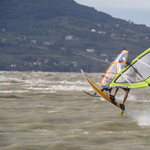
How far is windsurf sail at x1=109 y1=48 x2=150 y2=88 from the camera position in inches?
481

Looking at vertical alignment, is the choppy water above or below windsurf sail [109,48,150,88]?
below

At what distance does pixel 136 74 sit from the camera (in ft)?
40.7

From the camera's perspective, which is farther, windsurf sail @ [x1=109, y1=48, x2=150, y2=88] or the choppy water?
windsurf sail @ [x1=109, y1=48, x2=150, y2=88]

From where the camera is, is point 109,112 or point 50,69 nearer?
point 109,112

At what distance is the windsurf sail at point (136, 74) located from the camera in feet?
40.1

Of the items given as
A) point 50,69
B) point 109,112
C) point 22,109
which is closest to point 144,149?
point 109,112

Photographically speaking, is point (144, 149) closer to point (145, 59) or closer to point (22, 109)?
point (145, 59)

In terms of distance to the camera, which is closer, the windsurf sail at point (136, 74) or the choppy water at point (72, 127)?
the choppy water at point (72, 127)

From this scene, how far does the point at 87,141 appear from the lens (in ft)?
33.6

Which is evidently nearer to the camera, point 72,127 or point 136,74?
point 72,127

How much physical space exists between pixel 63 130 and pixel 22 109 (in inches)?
201

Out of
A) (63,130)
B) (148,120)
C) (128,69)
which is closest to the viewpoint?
(63,130)

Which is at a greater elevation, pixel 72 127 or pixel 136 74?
pixel 136 74

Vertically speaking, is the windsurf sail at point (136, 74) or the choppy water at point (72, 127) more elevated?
the windsurf sail at point (136, 74)
